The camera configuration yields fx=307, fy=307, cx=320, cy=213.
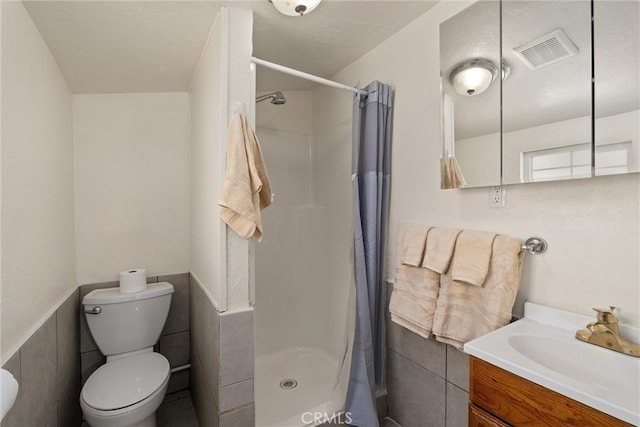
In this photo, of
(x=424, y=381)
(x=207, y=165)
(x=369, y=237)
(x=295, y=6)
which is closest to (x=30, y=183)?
(x=207, y=165)

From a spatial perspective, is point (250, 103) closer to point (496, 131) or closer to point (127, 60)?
point (127, 60)

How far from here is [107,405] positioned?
1.37 metres

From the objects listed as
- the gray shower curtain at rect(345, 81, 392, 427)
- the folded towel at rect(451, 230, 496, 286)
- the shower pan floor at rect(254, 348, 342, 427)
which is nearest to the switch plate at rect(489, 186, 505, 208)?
the folded towel at rect(451, 230, 496, 286)

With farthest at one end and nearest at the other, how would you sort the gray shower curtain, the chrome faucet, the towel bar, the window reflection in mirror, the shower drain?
the shower drain → the gray shower curtain → the towel bar → the window reflection in mirror → the chrome faucet

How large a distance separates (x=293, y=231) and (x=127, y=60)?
5.17ft

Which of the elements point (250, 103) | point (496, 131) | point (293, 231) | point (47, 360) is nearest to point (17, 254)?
point (47, 360)

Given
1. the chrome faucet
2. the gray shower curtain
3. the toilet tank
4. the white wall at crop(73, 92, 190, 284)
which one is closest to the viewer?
the chrome faucet

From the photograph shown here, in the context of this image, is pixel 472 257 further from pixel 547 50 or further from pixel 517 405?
pixel 547 50

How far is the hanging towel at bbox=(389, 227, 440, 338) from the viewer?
138 cm

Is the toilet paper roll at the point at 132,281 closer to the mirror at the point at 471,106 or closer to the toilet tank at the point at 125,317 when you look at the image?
the toilet tank at the point at 125,317

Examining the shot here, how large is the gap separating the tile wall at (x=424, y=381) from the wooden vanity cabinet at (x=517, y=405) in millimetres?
408

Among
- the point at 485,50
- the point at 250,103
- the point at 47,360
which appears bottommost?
the point at 47,360

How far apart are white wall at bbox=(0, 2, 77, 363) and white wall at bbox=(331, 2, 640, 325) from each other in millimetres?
1634

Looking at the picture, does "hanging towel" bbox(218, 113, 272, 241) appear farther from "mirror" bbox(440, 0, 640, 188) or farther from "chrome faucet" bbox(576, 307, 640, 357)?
"chrome faucet" bbox(576, 307, 640, 357)
